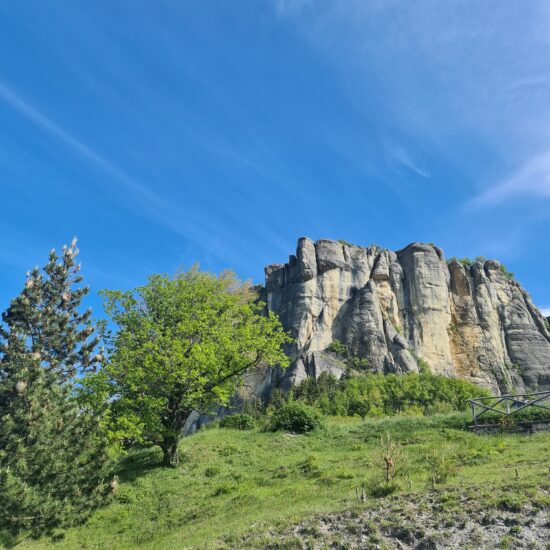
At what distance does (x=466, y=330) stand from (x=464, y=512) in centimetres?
6916

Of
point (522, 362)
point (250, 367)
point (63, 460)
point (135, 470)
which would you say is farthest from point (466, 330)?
point (63, 460)

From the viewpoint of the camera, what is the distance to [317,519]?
411 inches

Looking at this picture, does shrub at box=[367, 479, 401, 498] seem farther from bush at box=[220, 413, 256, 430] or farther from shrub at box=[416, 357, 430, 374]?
shrub at box=[416, 357, 430, 374]

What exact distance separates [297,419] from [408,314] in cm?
5184

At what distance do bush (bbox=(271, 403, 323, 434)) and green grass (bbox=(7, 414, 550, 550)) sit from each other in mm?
703

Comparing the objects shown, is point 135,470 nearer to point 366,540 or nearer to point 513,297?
point 366,540

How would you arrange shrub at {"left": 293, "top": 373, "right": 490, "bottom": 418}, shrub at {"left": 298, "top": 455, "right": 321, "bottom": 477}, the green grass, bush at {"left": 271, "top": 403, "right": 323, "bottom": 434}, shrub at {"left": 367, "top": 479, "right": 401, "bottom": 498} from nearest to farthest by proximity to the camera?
the green grass < shrub at {"left": 367, "top": 479, "right": 401, "bottom": 498} < shrub at {"left": 298, "top": 455, "right": 321, "bottom": 477} < bush at {"left": 271, "top": 403, "right": 323, "bottom": 434} < shrub at {"left": 293, "top": 373, "right": 490, "bottom": 418}

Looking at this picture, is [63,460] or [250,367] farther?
[250,367]

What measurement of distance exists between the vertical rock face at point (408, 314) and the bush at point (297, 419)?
35548 mm

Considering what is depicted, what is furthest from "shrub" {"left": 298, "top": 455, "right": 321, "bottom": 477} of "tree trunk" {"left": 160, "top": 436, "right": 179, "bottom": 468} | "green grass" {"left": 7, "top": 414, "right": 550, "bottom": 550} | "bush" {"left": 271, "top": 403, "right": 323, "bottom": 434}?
"bush" {"left": 271, "top": 403, "right": 323, "bottom": 434}

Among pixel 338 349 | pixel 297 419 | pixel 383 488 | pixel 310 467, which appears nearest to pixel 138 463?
pixel 297 419

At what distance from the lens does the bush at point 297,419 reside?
80.6 ft

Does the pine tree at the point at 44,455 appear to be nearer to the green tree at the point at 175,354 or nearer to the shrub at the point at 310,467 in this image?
the green tree at the point at 175,354

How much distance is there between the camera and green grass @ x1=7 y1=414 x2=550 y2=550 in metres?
11.5
